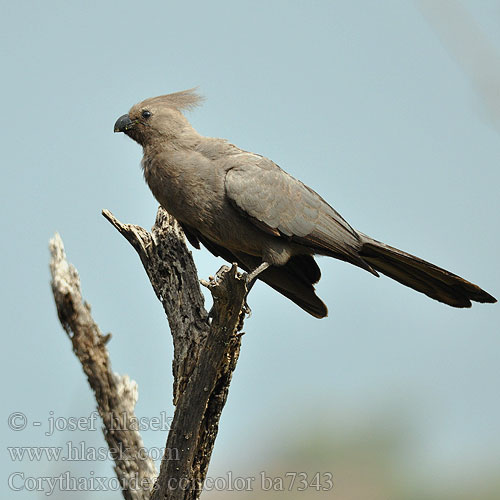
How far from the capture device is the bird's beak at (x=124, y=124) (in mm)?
6137

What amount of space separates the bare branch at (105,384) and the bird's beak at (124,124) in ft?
7.10

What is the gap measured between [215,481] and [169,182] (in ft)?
7.73

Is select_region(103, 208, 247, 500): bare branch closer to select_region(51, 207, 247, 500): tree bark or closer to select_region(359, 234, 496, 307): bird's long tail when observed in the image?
select_region(51, 207, 247, 500): tree bark

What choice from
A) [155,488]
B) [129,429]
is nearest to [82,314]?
[129,429]

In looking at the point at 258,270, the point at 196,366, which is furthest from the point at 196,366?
the point at 258,270

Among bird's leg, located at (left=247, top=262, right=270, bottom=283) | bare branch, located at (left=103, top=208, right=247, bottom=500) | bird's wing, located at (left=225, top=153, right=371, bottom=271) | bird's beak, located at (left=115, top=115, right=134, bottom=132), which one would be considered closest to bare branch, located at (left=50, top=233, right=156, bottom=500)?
bare branch, located at (left=103, top=208, right=247, bottom=500)

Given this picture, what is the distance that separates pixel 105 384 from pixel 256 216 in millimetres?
2021

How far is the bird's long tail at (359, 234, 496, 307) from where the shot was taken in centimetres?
571

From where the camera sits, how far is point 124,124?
20.1 feet

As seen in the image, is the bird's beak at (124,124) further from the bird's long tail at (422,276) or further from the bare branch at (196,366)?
the bird's long tail at (422,276)

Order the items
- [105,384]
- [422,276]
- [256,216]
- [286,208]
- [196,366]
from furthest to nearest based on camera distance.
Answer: [422,276]
[286,208]
[256,216]
[196,366]
[105,384]

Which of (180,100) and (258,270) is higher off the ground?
(180,100)

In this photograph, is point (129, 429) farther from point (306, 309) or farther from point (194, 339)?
point (306, 309)

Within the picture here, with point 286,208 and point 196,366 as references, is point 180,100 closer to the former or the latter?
point 286,208
